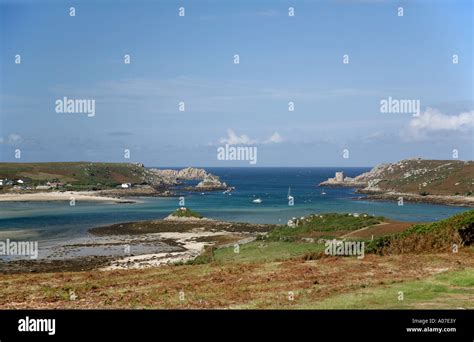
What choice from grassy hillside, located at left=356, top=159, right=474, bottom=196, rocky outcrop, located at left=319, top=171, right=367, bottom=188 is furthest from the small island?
rocky outcrop, located at left=319, top=171, right=367, bottom=188

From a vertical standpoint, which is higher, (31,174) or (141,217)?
(31,174)

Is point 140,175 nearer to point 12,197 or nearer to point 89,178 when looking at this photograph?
point 89,178

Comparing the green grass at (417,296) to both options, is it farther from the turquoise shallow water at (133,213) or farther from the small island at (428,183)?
the small island at (428,183)

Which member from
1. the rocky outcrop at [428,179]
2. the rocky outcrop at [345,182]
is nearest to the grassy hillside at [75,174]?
the rocky outcrop at [345,182]
